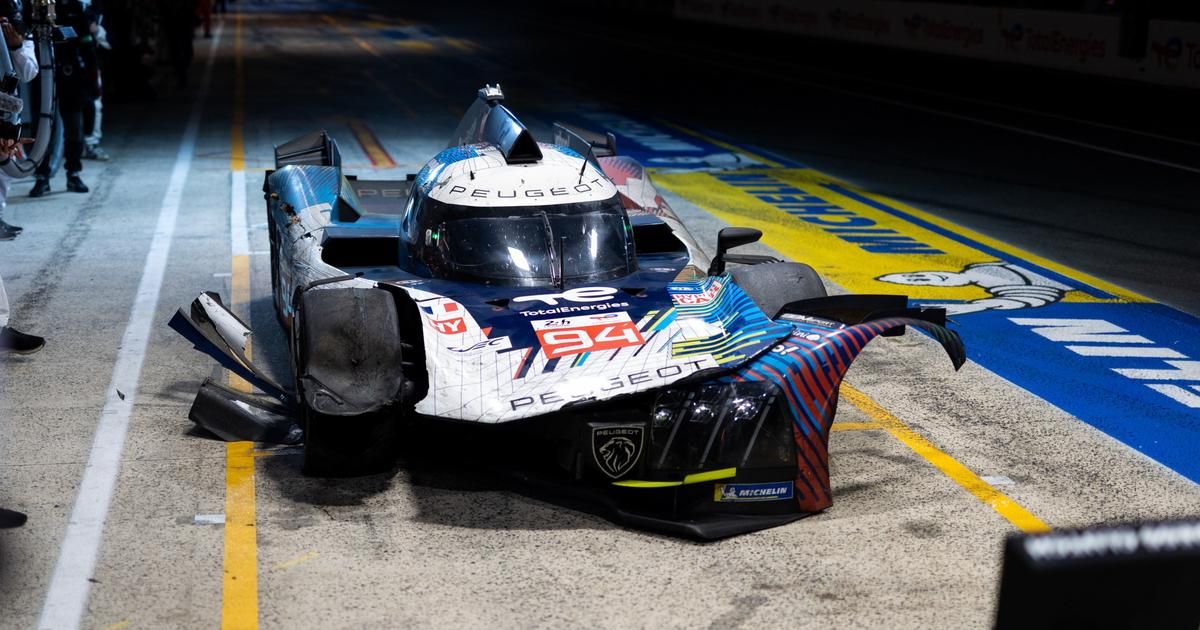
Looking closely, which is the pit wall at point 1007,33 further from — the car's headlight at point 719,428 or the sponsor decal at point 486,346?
the sponsor decal at point 486,346

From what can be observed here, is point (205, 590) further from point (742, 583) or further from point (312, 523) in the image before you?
point (742, 583)

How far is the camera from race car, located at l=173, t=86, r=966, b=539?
247 inches

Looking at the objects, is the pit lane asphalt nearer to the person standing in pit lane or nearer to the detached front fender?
the detached front fender

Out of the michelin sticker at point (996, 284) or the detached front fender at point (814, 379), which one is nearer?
the detached front fender at point (814, 379)

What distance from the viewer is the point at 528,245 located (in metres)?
7.77

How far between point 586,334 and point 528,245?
118 centimetres

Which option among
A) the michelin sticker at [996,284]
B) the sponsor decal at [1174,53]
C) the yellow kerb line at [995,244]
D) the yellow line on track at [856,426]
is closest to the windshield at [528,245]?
the yellow line on track at [856,426]

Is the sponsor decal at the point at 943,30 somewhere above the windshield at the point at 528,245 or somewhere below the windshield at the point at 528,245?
above

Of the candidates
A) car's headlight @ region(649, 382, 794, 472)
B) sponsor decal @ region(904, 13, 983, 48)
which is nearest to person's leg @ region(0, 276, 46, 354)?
car's headlight @ region(649, 382, 794, 472)

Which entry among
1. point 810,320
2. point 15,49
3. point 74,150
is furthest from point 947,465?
point 74,150

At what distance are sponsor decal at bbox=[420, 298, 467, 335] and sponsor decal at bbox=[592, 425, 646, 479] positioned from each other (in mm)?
1053

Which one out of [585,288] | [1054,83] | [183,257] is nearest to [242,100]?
[183,257]

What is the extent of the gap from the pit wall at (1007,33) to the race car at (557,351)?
18146mm

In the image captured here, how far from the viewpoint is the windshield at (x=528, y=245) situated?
7688 millimetres
